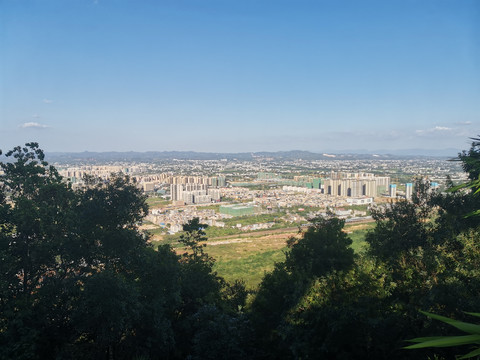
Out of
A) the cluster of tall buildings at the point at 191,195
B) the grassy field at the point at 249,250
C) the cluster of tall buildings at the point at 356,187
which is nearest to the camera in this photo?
the grassy field at the point at 249,250

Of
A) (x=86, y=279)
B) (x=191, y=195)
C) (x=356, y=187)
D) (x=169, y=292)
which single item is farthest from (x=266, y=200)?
(x=86, y=279)

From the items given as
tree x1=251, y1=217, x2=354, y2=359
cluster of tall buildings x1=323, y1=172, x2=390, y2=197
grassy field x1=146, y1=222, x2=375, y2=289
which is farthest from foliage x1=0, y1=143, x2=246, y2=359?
cluster of tall buildings x1=323, y1=172, x2=390, y2=197

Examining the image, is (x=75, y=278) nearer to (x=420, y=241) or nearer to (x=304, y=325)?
(x=304, y=325)

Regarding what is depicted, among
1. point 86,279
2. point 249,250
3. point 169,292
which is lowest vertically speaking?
point 249,250

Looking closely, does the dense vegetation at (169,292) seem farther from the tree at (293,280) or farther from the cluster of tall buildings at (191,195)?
the cluster of tall buildings at (191,195)

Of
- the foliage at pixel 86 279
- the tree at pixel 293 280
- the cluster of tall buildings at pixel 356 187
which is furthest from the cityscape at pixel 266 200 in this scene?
the tree at pixel 293 280

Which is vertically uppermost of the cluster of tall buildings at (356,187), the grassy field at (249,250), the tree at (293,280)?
the tree at (293,280)

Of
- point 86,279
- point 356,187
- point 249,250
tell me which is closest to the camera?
point 86,279

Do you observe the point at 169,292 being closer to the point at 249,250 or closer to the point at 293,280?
the point at 293,280

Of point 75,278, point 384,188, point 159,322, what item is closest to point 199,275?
point 159,322
